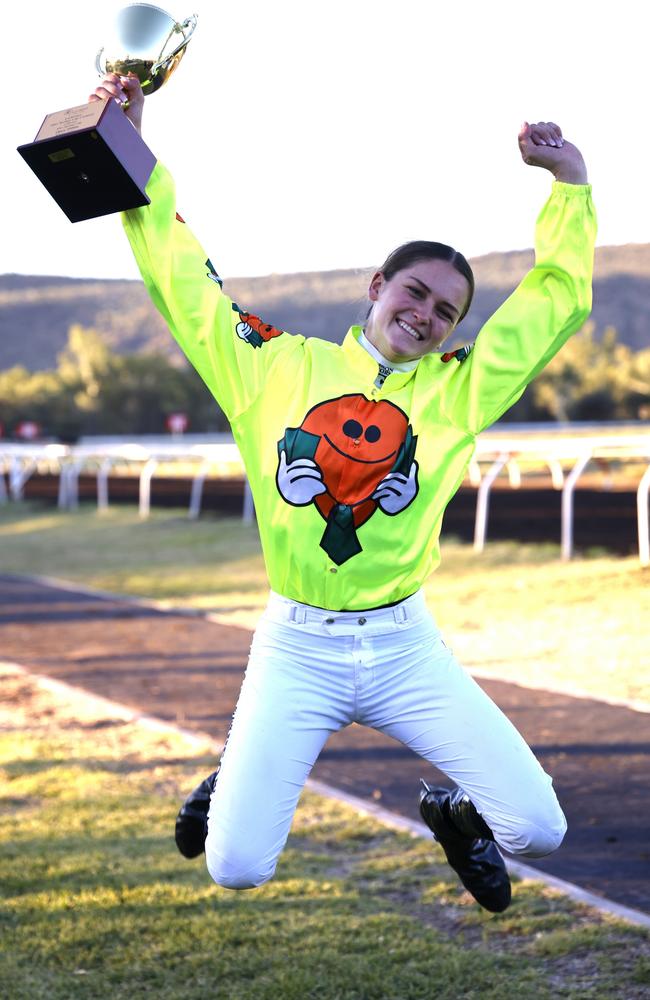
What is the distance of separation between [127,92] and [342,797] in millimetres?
3932

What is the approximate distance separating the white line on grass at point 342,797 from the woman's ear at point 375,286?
2.46 metres

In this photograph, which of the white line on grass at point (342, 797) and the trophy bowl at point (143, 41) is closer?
the trophy bowl at point (143, 41)

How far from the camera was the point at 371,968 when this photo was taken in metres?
4.29

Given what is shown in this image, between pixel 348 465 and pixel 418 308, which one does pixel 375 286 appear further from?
pixel 348 465

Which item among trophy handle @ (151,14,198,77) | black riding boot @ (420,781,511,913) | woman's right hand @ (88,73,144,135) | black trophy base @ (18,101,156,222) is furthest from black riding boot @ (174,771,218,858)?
trophy handle @ (151,14,198,77)

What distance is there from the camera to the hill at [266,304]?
90.6m

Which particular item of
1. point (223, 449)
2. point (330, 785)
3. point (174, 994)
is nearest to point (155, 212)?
point (174, 994)

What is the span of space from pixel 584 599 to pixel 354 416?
819 centimetres

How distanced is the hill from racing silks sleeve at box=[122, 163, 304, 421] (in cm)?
7559

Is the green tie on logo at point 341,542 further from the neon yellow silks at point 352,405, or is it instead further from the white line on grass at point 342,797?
the white line on grass at point 342,797

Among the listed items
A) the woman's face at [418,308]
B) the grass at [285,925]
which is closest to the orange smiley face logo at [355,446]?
the woman's face at [418,308]

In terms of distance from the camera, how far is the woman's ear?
3.97 meters

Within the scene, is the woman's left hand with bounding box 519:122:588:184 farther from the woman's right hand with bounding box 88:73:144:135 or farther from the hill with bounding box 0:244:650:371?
the hill with bounding box 0:244:650:371

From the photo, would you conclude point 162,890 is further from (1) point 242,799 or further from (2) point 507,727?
(2) point 507,727
